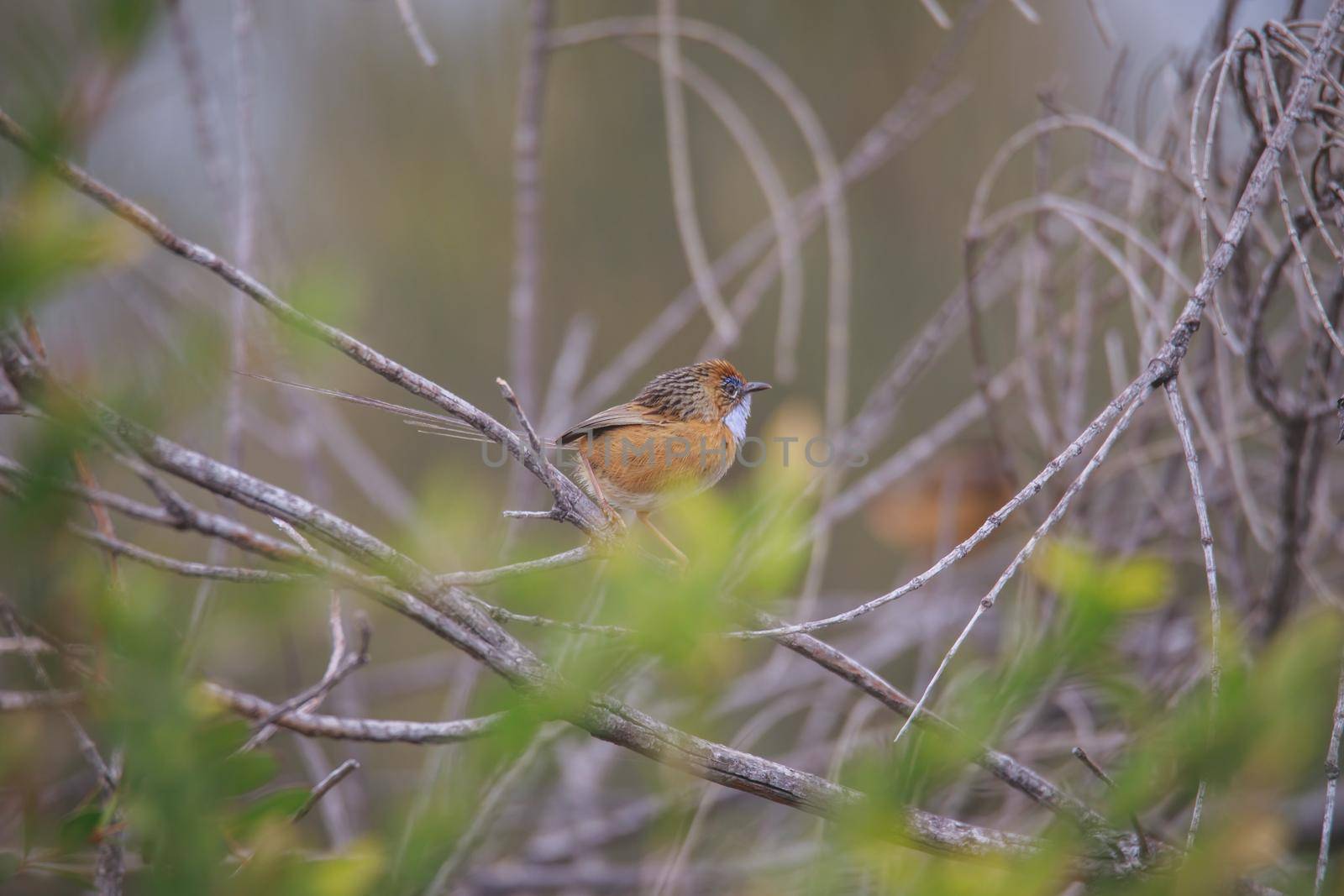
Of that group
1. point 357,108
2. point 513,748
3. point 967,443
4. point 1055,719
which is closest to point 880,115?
point 967,443

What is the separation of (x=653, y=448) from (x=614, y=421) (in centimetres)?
22

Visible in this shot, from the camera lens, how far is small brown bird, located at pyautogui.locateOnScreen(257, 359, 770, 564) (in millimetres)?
3930

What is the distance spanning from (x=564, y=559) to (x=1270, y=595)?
8.52 ft

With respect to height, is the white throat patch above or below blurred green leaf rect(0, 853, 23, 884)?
above

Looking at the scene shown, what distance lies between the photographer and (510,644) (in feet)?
6.56

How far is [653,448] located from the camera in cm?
395

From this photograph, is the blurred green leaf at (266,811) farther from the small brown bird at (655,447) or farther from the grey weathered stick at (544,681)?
the small brown bird at (655,447)

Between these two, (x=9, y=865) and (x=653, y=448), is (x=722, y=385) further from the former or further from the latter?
(x=9, y=865)

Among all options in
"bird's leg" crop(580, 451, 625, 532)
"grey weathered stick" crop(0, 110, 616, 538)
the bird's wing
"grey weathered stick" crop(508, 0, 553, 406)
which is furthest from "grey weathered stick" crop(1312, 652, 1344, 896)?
"grey weathered stick" crop(508, 0, 553, 406)

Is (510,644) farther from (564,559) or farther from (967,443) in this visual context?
(967,443)

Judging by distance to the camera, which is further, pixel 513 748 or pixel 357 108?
pixel 357 108

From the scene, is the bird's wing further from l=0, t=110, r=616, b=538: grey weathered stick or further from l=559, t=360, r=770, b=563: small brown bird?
l=0, t=110, r=616, b=538: grey weathered stick

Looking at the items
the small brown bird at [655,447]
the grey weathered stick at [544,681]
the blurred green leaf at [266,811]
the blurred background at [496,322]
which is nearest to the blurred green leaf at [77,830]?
the blurred background at [496,322]

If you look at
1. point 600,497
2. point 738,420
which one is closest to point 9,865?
point 600,497
